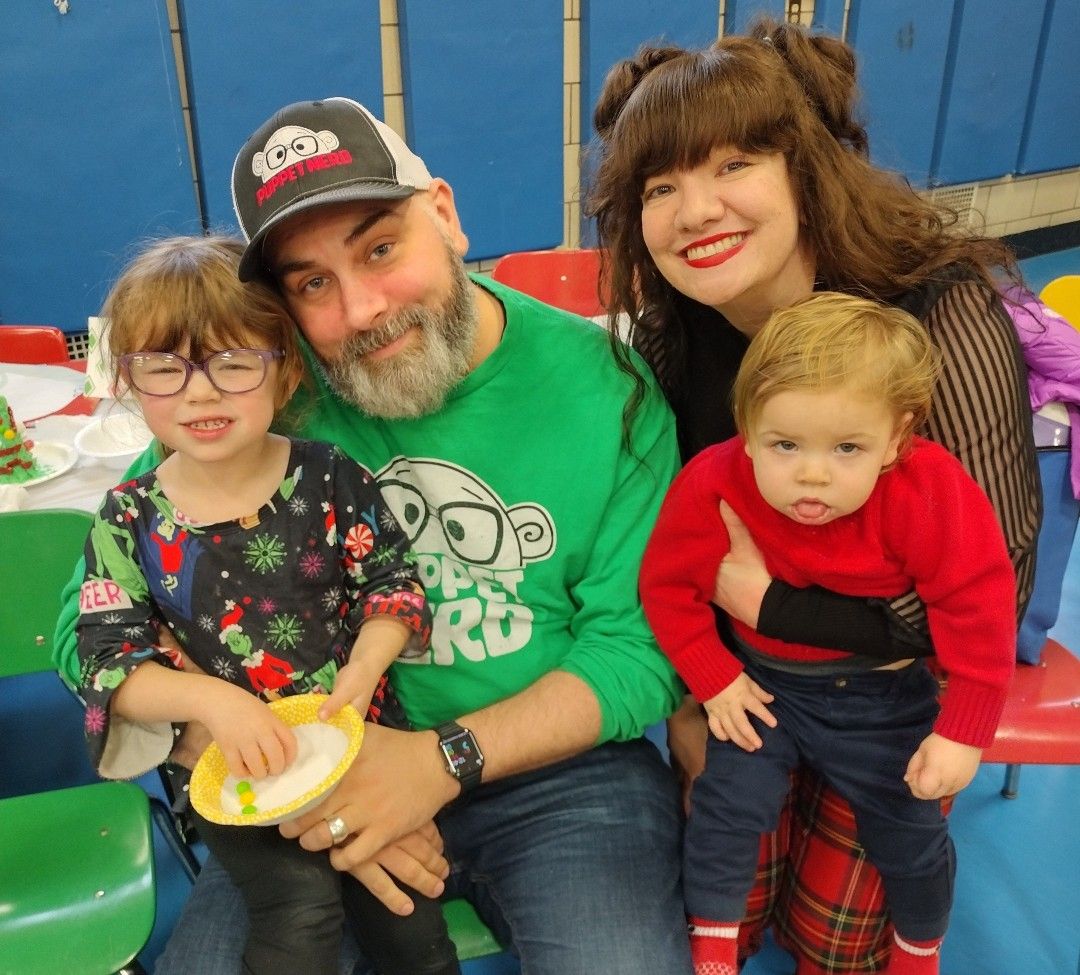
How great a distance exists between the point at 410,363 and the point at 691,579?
56 cm

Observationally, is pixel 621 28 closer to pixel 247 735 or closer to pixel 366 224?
pixel 366 224

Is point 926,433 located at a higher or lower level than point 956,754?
higher

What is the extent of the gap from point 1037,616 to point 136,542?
62.2 inches

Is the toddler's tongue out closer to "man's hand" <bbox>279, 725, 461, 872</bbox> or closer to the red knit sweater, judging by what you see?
the red knit sweater

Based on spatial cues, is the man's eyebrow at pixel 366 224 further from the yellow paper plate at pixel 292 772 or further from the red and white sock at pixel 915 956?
the red and white sock at pixel 915 956

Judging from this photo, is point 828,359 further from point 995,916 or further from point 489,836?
point 995,916

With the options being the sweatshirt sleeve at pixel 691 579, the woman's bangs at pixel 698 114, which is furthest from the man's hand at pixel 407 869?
the woman's bangs at pixel 698 114

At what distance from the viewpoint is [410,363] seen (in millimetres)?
1367

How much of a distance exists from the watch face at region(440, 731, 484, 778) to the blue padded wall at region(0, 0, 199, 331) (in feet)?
8.67

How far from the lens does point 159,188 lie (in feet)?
12.2

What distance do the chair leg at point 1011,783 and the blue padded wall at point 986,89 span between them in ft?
14.8

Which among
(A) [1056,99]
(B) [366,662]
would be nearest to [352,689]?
(B) [366,662]

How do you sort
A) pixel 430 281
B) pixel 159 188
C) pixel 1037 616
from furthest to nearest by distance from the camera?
1. pixel 159 188
2. pixel 1037 616
3. pixel 430 281

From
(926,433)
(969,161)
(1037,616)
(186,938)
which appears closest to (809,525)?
(926,433)
